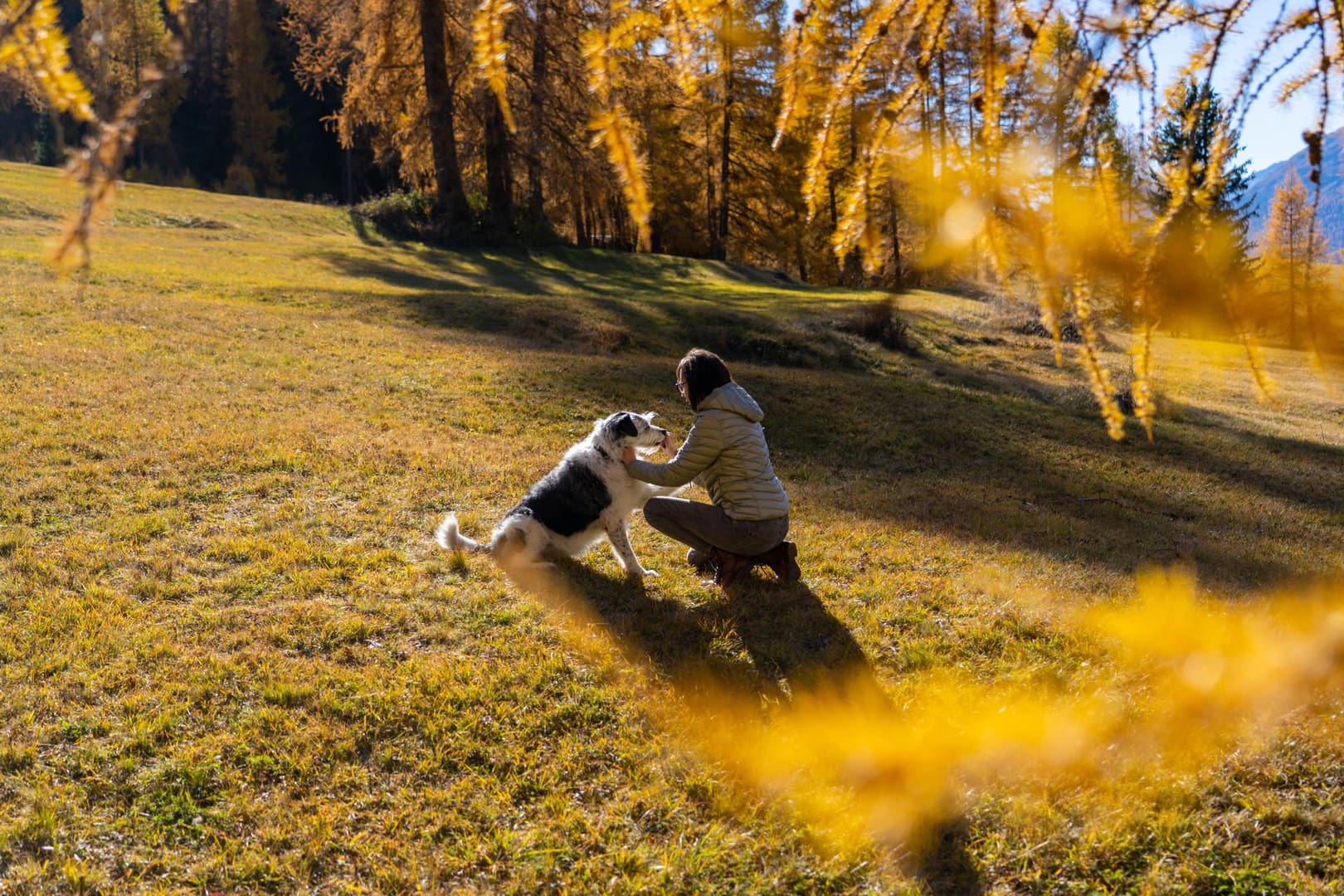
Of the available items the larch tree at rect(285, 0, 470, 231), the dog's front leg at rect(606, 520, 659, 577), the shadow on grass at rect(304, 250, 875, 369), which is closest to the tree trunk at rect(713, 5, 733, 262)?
the shadow on grass at rect(304, 250, 875, 369)

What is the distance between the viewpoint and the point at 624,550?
5.70 m

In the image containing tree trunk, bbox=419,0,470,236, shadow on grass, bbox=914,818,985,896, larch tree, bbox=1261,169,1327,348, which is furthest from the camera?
tree trunk, bbox=419,0,470,236

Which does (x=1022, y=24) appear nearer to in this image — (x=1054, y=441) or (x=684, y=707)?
(x=684, y=707)

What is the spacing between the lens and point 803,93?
199 centimetres

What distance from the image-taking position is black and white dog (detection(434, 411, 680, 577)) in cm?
548

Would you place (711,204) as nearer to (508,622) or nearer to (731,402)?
(731,402)

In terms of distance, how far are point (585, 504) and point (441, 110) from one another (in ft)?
58.9

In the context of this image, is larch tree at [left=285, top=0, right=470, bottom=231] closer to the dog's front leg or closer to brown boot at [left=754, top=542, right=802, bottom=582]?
the dog's front leg

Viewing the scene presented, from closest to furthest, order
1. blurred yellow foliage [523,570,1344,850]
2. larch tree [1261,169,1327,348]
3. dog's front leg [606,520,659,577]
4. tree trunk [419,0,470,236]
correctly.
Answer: larch tree [1261,169,1327,348], blurred yellow foliage [523,570,1344,850], dog's front leg [606,520,659,577], tree trunk [419,0,470,236]

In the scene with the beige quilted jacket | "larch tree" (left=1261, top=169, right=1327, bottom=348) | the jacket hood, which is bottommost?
the beige quilted jacket

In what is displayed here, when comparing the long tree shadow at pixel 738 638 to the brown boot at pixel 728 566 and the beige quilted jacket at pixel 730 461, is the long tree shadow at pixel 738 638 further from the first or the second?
the beige quilted jacket at pixel 730 461

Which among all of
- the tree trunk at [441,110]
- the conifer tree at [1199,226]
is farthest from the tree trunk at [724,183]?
the conifer tree at [1199,226]

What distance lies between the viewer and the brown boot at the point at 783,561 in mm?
5770

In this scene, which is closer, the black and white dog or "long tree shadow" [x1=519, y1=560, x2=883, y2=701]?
"long tree shadow" [x1=519, y1=560, x2=883, y2=701]
